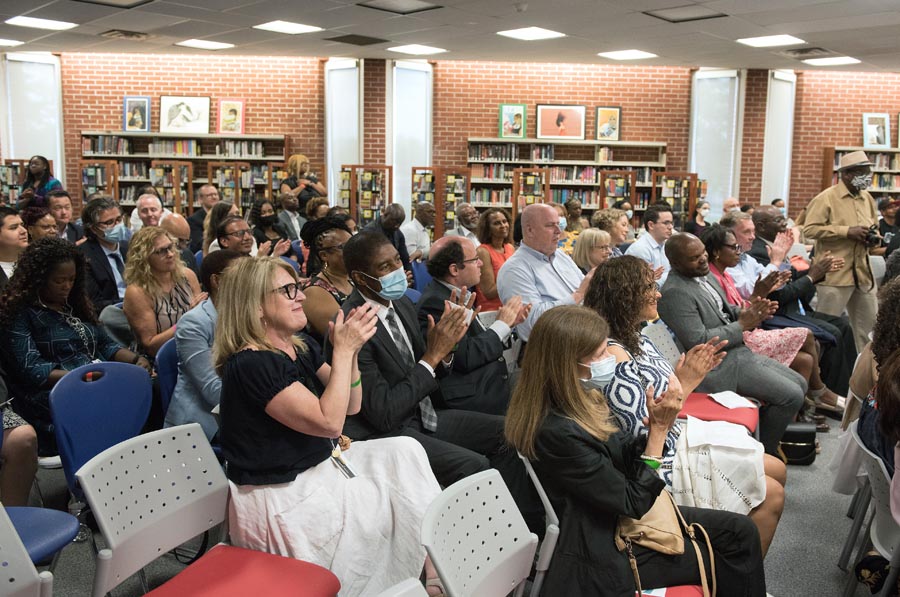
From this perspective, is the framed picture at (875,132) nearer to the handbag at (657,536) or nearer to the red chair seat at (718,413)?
the red chair seat at (718,413)

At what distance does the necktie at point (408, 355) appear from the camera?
332cm

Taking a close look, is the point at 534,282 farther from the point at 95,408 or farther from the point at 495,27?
the point at 495,27

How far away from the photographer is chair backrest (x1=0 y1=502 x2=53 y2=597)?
1.95 m

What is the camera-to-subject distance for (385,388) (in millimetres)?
3021

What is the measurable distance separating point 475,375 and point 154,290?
183 cm

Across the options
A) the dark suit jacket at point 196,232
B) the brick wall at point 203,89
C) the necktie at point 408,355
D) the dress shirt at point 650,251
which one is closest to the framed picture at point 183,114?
the brick wall at point 203,89

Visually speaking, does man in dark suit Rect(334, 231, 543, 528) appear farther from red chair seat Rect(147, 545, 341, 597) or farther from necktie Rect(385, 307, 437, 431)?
red chair seat Rect(147, 545, 341, 597)

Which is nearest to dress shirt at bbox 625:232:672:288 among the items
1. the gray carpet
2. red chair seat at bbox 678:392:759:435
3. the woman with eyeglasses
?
the gray carpet

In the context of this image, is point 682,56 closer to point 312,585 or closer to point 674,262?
point 674,262

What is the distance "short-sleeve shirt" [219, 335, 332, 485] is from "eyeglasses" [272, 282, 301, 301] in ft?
0.74

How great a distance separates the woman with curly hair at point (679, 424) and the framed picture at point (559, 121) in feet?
34.6

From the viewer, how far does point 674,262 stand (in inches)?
175

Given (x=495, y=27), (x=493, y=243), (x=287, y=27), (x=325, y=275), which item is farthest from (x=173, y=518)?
(x=287, y=27)

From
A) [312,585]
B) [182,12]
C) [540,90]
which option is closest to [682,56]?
[540,90]
